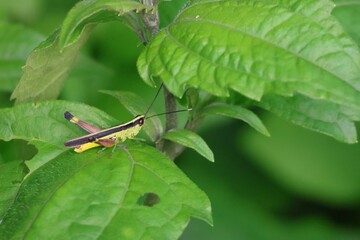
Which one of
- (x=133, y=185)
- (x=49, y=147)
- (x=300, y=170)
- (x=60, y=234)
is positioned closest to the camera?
(x=60, y=234)

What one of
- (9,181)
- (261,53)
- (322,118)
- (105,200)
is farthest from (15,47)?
(261,53)

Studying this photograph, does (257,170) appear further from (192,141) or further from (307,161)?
(192,141)

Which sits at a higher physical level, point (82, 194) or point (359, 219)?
point (82, 194)

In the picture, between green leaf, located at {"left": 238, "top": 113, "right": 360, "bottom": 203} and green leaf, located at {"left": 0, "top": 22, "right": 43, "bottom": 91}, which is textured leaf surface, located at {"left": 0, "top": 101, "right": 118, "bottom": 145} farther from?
green leaf, located at {"left": 238, "top": 113, "right": 360, "bottom": 203}

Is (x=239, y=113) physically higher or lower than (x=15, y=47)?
higher

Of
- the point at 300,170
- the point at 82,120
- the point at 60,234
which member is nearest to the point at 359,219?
the point at 300,170

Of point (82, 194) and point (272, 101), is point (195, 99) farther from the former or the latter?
point (82, 194)
